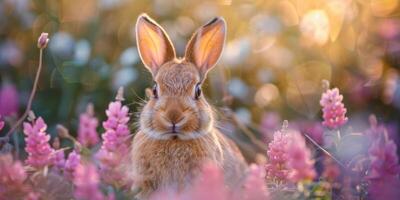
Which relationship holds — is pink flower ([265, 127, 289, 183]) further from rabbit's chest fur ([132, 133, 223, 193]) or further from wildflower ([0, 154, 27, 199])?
wildflower ([0, 154, 27, 199])

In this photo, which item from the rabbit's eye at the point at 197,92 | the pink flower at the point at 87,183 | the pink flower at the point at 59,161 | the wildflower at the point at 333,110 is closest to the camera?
the pink flower at the point at 87,183

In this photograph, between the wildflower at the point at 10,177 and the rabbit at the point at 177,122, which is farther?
the rabbit at the point at 177,122

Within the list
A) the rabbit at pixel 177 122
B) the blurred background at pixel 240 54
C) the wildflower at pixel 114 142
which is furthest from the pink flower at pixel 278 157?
the blurred background at pixel 240 54

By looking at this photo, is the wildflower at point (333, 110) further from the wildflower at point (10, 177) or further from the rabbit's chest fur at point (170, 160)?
the wildflower at point (10, 177)

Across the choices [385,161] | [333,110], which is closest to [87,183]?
[385,161]

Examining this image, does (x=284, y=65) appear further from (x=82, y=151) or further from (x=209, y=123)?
(x=82, y=151)

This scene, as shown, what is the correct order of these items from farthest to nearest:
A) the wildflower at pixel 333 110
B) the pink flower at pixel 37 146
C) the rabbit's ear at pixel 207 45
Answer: the rabbit's ear at pixel 207 45 < the wildflower at pixel 333 110 < the pink flower at pixel 37 146

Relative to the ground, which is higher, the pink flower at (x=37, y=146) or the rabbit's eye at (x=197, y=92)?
the rabbit's eye at (x=197, y=92)
